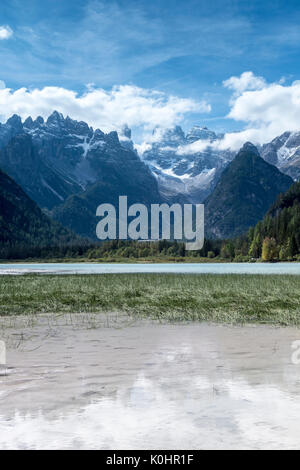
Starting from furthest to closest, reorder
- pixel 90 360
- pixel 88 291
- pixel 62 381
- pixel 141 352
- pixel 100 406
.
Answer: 1. pixel 88 291
2. pixel 141 352
3. pixel 90 360
4. pixel 62 381
5. pixel 100 406

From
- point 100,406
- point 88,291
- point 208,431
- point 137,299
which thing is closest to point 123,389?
point 100,406

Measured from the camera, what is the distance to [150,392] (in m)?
13.5

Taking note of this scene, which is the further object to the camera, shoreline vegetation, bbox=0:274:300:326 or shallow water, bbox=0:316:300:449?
shoreline vegetation, bbox=0:274:300:326

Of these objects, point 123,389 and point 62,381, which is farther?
point 62,381

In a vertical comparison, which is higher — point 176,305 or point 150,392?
point 150,392

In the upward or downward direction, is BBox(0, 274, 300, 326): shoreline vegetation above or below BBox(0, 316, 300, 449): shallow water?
below

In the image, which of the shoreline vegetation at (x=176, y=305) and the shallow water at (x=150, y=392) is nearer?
the shallow water at (x=150, y=392)

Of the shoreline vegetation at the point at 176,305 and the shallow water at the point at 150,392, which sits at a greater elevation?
the shallow water at the point at 150,392

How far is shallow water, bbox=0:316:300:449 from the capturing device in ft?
32.4

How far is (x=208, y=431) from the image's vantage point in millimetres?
10117

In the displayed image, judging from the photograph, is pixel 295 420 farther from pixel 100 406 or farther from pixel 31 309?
pixel 31 309

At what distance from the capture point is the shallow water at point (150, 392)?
32.4 feet

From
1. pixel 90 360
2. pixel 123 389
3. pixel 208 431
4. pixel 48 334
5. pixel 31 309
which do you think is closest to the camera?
pixel 208 431
